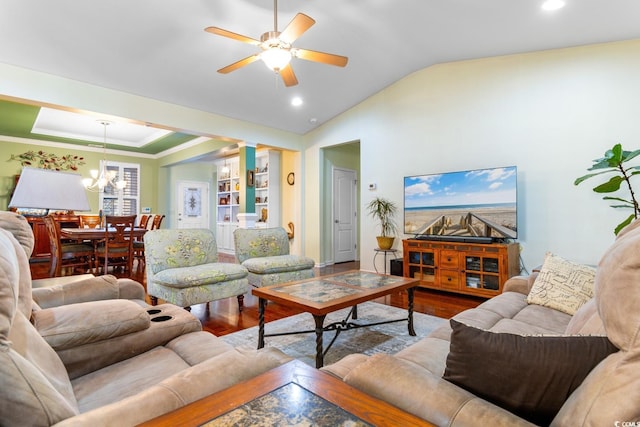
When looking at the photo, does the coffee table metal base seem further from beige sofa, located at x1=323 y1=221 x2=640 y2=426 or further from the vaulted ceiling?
the vaulted ceiling

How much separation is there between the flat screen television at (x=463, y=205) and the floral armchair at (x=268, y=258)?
5.69 ft

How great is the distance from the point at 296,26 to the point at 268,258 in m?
2.70

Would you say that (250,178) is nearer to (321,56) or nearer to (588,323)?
(321,56)

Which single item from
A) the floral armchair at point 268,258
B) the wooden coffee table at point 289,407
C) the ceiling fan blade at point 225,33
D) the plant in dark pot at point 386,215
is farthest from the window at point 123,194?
the wooden coffee table at point 289,407

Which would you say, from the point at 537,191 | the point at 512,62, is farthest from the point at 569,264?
the point at 512,62

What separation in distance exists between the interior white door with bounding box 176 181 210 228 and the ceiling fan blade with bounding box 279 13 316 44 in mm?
7438

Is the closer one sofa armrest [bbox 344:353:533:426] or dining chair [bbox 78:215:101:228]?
sofa armrest [bbox 344:353:533:426]

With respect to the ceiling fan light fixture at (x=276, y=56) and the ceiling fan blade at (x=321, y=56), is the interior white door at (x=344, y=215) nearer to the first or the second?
the ceiling fan blade at (x=321, y=56)

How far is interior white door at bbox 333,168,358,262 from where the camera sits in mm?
6691

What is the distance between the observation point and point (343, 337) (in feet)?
8.81

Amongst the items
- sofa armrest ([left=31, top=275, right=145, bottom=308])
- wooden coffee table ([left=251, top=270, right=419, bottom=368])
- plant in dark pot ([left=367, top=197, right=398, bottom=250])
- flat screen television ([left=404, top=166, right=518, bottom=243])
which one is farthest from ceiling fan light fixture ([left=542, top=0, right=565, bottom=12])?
sofa armrest ([left=31, top=275, right=145, bottom=308])

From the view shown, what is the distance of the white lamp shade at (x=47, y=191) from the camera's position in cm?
189

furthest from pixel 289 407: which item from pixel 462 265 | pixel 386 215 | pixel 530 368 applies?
pixel 386 215

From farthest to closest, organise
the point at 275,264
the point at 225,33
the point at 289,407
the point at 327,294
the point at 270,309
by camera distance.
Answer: the point at 275,264 → the point at 270,309 → the point at 225,33 → the point at 327,294 → the point at 289,407
